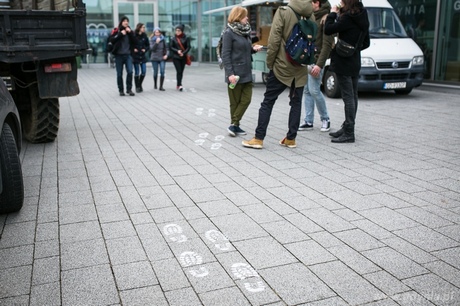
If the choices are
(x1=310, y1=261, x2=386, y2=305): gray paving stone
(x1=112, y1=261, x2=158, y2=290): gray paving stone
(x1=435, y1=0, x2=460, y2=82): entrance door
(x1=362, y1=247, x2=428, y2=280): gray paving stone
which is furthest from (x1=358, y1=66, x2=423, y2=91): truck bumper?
(x1=112, y1=261, x2=158, y2=290): gray paving stone

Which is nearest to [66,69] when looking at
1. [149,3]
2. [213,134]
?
[213,134]

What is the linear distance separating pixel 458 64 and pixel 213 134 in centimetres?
923

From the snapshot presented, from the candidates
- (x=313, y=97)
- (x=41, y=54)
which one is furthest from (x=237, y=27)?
(x=41, y=54)

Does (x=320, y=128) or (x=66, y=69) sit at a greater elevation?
(x=66, y=69)

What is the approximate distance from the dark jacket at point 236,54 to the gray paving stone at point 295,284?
4241 millimetres

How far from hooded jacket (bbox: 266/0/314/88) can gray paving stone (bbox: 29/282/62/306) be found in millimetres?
4195

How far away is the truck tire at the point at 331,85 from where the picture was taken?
39.3 feet

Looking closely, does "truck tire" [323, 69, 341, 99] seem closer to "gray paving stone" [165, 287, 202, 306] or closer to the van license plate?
the van license plate

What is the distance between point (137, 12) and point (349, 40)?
2260cm

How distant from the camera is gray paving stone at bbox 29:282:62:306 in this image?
2826 mm

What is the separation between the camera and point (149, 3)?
2748 centimetres

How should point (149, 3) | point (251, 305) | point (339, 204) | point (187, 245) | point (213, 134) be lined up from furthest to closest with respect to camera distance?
1. point (149, 3)
2. point (213, 134)
3. point (339, 204)
4. point (187, 245)
5. point (251, 305)

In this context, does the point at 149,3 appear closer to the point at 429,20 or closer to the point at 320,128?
the point at 429,20

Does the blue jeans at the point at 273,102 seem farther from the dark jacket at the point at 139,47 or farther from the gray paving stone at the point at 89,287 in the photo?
the dark jacket at the point at 139,47
